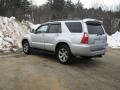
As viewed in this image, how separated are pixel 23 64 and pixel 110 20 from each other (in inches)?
591

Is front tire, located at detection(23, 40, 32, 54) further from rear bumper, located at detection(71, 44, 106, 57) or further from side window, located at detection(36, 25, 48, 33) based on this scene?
rear bumper, located at detection(71, 44, 106, 57)

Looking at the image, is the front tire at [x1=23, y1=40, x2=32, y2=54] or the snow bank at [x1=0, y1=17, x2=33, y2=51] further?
the snow bank at [x1=0, y1=17, x2=33, y2=51]

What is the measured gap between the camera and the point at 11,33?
16.2 m

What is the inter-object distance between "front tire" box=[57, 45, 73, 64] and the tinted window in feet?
2.52

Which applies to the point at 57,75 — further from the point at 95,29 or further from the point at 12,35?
the point at 12,35

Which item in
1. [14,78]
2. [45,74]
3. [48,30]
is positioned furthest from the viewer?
[48,30]

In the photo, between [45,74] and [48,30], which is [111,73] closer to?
[45,74]

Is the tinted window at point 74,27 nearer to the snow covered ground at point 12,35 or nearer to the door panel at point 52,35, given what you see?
the door panel at point 52,35

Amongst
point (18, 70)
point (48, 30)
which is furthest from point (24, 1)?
point (18, 70)

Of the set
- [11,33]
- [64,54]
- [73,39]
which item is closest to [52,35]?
[64,54]

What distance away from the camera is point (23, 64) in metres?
8.44

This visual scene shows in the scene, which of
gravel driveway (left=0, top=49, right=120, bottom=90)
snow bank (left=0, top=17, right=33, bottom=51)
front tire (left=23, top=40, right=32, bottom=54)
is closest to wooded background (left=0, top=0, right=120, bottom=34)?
snow bank (left=0, top=17, right=33, bottom=51)

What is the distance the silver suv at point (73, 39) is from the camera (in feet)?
25.2

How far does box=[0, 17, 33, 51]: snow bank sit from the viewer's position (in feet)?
43.4
